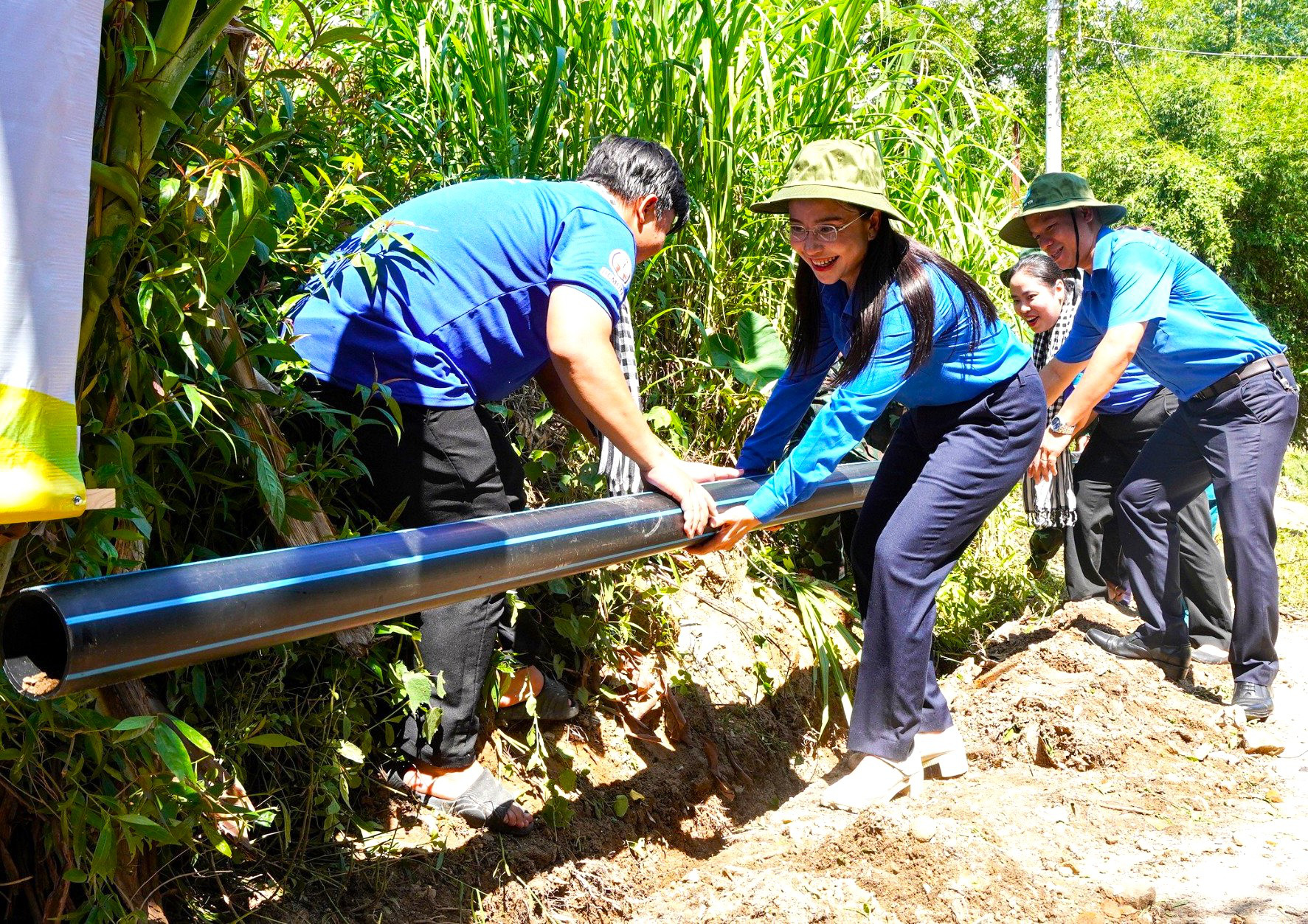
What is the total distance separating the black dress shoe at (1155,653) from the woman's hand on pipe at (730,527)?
8.40 feet

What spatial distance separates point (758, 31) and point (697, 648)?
244 centimetres

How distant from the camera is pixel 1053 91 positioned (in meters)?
16.5

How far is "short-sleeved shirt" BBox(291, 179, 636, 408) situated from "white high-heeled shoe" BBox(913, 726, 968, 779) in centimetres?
164

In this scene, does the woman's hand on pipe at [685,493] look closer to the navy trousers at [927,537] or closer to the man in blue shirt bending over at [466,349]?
the man in blue shirt bending over at [466,349]

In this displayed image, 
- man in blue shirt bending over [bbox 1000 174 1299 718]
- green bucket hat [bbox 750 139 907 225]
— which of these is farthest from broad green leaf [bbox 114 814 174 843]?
man in blue shirt bending over [bbox 1000 174 1299 718]

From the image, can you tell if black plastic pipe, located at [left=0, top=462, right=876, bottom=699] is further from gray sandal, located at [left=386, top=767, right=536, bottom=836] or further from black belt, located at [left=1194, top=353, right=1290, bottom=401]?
black belt, located at [left=1194, top=353, right=1290, bottom=401]

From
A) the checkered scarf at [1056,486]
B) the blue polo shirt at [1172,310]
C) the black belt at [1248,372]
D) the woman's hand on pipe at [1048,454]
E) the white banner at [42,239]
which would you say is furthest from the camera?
the checkered scarf at [1056,486]

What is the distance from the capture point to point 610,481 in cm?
321

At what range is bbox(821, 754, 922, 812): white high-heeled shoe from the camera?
10.4ft

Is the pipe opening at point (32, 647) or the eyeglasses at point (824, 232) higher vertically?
the eyeglasses at point (824, 232)

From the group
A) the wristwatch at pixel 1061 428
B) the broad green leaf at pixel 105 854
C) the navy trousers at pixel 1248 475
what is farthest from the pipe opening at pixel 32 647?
the navy trousers at pixel 1248 475

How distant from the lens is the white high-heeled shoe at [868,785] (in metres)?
3.17

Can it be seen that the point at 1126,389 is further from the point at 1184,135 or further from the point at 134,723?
the point at 1184,135

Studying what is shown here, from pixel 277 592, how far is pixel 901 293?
1763 millimetres
